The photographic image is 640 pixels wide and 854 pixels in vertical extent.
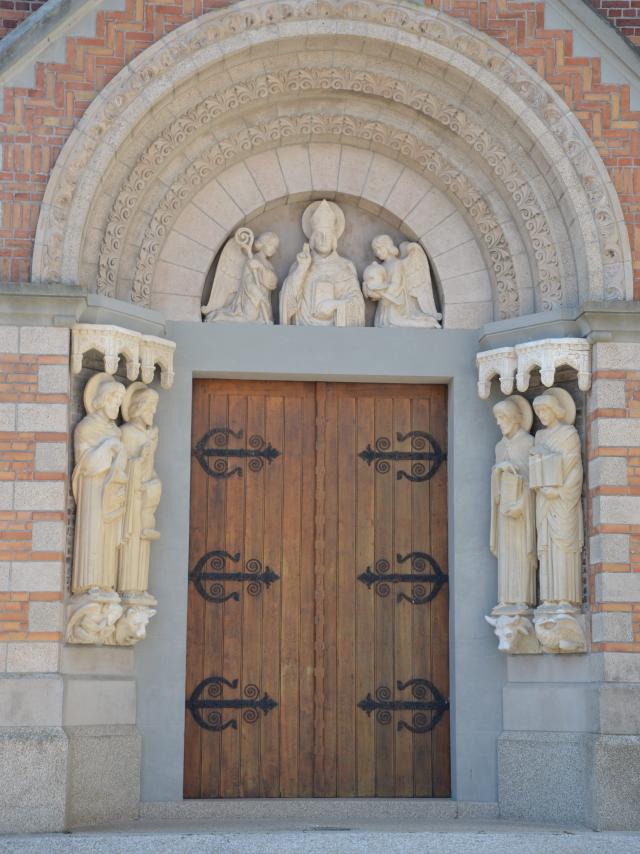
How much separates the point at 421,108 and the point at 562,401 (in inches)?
92.7

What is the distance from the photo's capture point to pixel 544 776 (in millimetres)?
10117

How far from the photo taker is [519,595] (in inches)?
409

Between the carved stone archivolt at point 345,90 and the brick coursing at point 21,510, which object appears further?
the carved stone archivolt at point 345,90

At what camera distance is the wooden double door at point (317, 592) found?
35.0 ft

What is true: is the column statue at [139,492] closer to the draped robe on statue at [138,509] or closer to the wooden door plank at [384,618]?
the draped robe on statue at [138,509]

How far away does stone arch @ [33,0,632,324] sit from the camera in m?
10.3

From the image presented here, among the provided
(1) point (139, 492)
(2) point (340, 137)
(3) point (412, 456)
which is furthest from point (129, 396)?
(2) point (340, 137)

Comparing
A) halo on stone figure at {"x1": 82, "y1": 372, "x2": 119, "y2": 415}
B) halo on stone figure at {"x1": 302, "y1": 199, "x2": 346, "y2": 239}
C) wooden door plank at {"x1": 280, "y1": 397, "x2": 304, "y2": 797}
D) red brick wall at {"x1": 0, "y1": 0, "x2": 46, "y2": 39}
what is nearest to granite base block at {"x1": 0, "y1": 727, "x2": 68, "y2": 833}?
wooden door plank at {"x1": 280, "y1": 397, "x2": 304, "y2": 797}

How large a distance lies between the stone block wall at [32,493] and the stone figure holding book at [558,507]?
3203 mm

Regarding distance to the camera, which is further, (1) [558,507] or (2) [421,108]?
(2) [421,108]

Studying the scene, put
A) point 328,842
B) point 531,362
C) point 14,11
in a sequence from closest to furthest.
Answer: point 328,842
point 531,362
point 14,11

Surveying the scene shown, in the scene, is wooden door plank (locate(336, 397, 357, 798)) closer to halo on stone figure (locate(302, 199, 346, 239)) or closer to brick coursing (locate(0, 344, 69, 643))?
halo on stone figure (locate(302, 199, 346, 239))

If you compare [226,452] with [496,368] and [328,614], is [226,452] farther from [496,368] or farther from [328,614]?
[496,368]

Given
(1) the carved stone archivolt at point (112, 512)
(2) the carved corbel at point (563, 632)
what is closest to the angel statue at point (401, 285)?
(1) the carved stone archivolt at point (112, 512)
